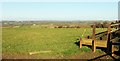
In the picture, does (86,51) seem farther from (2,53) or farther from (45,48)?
(2,53)

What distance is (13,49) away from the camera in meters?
16.2

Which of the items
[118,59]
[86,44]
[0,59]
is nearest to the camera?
[118,59]

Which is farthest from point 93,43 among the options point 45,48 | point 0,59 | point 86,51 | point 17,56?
point 0,59

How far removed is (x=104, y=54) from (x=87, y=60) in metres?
1.64

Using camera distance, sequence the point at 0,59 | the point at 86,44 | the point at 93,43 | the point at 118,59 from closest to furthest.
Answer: the point at 118,59 < the point at 0,59 < the point at 93,43 < the point at 86,44

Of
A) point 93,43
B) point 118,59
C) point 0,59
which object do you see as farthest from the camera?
point 93,43

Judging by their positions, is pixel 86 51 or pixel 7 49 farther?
pixel 7 49

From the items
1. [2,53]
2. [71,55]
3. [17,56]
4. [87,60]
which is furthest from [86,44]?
[2,53]

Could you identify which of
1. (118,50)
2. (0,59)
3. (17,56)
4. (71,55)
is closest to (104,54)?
(118,50)

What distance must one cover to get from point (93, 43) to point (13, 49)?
5.77 meters

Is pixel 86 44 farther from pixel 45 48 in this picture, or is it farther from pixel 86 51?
pixel 45 48

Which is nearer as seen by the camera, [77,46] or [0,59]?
[0,59]

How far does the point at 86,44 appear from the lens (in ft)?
52.0

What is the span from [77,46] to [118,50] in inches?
129
